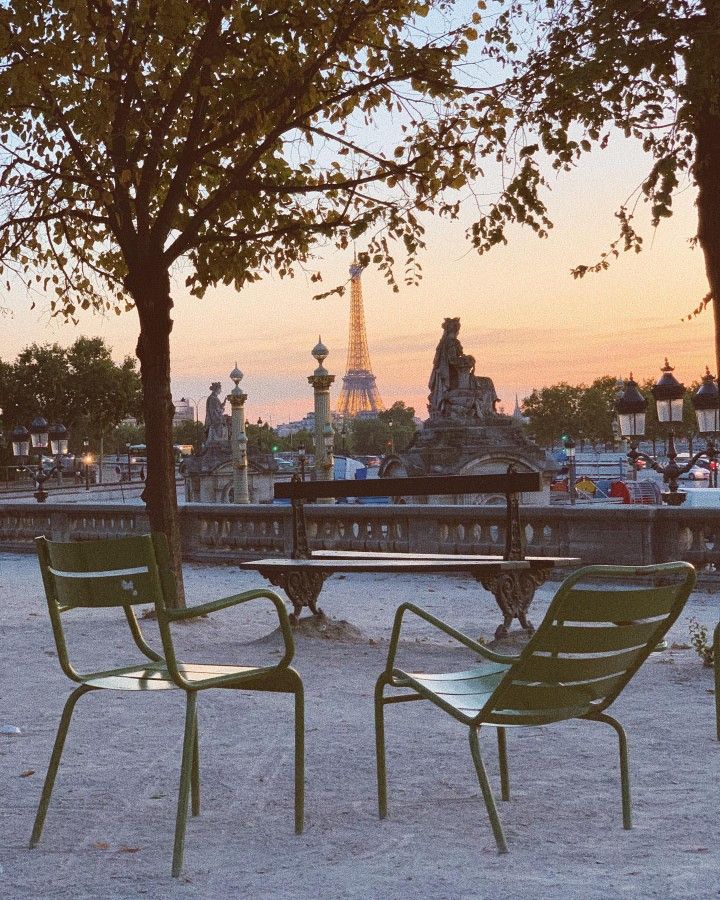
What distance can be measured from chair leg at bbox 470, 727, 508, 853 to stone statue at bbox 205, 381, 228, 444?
4966 cm

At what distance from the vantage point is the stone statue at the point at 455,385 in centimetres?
3238

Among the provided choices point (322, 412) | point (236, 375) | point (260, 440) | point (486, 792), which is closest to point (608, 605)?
point (486, 792)

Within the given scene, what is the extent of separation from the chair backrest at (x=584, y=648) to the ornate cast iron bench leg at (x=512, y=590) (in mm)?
5428

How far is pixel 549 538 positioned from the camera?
51.2 feet

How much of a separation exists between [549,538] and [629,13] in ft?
27.9

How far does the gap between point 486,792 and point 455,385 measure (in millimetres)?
28449

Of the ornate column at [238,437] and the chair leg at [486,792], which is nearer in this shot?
the chair leg at [486,792]

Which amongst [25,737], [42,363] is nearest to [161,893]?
[25,737]

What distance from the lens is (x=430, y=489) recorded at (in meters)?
10.4

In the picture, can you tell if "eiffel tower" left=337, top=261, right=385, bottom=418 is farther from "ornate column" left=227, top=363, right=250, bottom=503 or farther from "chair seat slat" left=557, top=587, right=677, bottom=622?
"chair seat slat" left=557, top=587, right=677, bottom=622

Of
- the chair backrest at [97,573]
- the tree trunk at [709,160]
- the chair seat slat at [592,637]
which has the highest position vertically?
the tree trunk at [709,160]

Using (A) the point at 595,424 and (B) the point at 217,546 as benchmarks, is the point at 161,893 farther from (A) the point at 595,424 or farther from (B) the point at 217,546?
(A) the point at 595,424

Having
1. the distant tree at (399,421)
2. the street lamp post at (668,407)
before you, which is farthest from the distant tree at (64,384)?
the distant tree at (399,421)

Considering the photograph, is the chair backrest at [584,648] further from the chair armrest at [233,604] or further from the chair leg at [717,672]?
the chair leg at [717,672]
